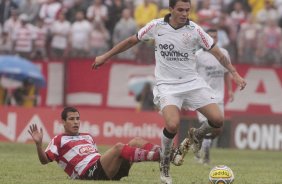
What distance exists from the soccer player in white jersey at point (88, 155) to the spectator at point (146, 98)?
14.0 metres

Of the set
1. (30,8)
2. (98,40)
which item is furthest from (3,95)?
(98,40)

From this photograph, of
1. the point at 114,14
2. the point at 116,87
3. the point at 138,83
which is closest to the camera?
the point at 138,83

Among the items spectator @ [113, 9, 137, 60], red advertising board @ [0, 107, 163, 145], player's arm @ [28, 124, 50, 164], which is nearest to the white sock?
player's arm @ [28, 124, 50, 164]

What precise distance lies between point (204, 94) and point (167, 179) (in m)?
1.43

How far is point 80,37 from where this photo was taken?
2881 cm

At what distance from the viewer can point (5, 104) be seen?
92.6 ft

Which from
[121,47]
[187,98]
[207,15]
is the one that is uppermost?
[207,15]

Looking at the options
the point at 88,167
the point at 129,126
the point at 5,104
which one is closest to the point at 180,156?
the point at 88,167

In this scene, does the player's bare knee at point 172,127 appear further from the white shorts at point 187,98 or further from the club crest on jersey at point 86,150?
the club crest on jersey at point 86,150

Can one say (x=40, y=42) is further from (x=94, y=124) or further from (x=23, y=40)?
(x=94, y=124)

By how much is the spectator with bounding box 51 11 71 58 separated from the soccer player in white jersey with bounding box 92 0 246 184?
14803mm

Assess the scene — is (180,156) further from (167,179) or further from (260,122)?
(260,122)

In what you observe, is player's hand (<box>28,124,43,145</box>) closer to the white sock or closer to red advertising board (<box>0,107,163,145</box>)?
the white sock

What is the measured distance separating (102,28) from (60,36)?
4.16 feet
